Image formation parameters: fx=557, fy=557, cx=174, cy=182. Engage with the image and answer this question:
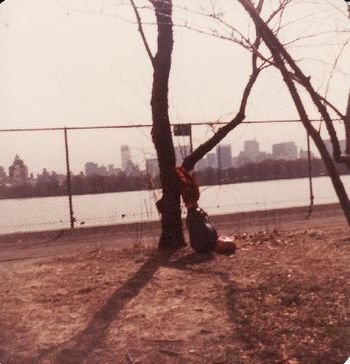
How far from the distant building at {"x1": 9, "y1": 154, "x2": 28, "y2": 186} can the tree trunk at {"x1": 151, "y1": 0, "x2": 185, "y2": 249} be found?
192 inches

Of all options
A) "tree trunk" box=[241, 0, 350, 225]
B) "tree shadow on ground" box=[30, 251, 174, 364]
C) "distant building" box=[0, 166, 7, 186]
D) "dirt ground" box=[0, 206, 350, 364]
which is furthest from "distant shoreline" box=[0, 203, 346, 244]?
"tree trunk" box=[241, 0, 350, 225]

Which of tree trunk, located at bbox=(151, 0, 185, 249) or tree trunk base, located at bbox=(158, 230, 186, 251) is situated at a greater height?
tree trunk, located at bbox=(151, 0, 185, 249)

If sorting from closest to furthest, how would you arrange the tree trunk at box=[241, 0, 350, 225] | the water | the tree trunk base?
1. the tree trunk at box=[241, 0, 350, 225]
2. the tree trunk base
3. the water

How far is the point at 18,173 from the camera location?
472 inches

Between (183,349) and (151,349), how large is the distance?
10.1 inches

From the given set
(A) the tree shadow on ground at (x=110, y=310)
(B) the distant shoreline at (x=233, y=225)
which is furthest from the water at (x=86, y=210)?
(A) the tree shadow on ground at (x=110, y=310)

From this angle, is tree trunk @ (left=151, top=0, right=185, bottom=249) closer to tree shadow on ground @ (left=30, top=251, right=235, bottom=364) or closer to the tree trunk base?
the tree trunk base

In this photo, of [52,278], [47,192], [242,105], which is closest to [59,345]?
[52,278]

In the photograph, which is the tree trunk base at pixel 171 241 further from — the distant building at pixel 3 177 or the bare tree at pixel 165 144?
the distant building at pixel 3 177

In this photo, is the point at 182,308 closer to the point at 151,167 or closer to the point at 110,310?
the point at 110,310

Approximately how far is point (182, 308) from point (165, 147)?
10.7ft

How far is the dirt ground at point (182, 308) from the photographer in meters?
4.30

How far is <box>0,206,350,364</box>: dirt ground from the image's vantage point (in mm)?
4297

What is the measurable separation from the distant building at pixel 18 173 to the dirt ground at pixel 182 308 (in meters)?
4.58
